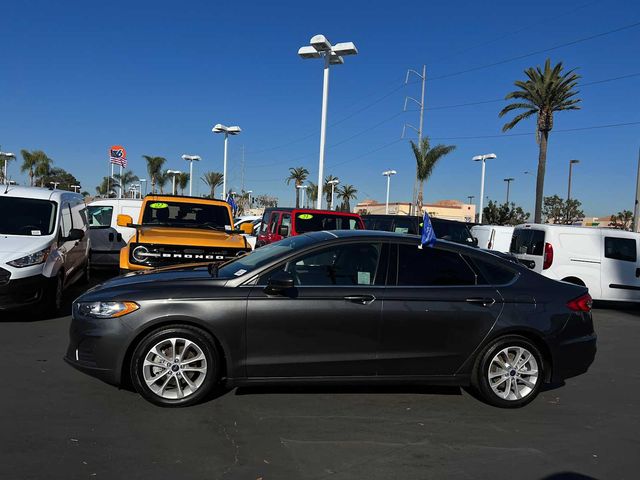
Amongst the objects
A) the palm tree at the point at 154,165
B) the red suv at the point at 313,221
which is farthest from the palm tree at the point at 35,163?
the red suv at the point at 313,221

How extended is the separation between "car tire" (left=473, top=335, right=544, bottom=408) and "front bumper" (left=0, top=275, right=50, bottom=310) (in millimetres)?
5828

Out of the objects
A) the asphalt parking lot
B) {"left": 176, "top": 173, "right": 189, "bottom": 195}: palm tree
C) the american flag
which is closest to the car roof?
the asphalt parking lot

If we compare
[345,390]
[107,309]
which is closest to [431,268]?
[345,390]

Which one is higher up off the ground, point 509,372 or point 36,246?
point 36,246

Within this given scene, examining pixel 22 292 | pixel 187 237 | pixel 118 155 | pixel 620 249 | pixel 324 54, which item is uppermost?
pixel 324 54

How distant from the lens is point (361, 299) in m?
4.84

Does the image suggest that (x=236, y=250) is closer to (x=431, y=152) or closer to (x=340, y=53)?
(x=340, y=53)

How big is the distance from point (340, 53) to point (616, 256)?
12.8 metres

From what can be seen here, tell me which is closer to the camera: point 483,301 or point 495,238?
point 483,301

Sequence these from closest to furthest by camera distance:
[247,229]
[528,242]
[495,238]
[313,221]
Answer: [247,229], [528,242], [313,221], [495,238]

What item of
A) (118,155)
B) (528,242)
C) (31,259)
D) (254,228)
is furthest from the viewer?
(118,155)

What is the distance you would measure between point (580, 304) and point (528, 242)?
736 cm

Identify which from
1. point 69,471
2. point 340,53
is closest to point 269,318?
point 69,471

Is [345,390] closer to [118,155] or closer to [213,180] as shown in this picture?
[118,155]
